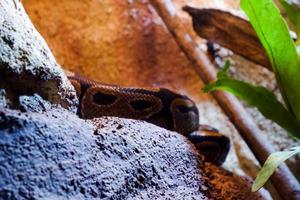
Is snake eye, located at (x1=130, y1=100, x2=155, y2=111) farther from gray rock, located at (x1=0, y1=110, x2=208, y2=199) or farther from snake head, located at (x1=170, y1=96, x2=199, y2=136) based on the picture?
gray rock, located at (x1=0, y1=110, x2=208, y2=199)

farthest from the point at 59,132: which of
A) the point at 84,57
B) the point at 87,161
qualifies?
the point at 84,57

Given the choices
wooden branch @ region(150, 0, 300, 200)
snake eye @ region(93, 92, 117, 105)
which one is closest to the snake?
snake eye @ region(93, 92, 117, 105)

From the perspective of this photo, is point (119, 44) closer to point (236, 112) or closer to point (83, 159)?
point (236, 112)

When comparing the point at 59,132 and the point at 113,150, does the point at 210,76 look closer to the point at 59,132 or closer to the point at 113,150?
the point at 113,150

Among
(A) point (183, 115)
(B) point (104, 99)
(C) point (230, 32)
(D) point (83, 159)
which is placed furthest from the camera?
(C) point (230, 32)

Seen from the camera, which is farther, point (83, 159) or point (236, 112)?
point (236, 112)

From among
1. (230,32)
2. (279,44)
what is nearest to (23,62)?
(279,44)

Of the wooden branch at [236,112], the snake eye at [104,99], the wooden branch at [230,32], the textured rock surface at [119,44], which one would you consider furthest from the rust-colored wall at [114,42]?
the snake eye at [104,99]
